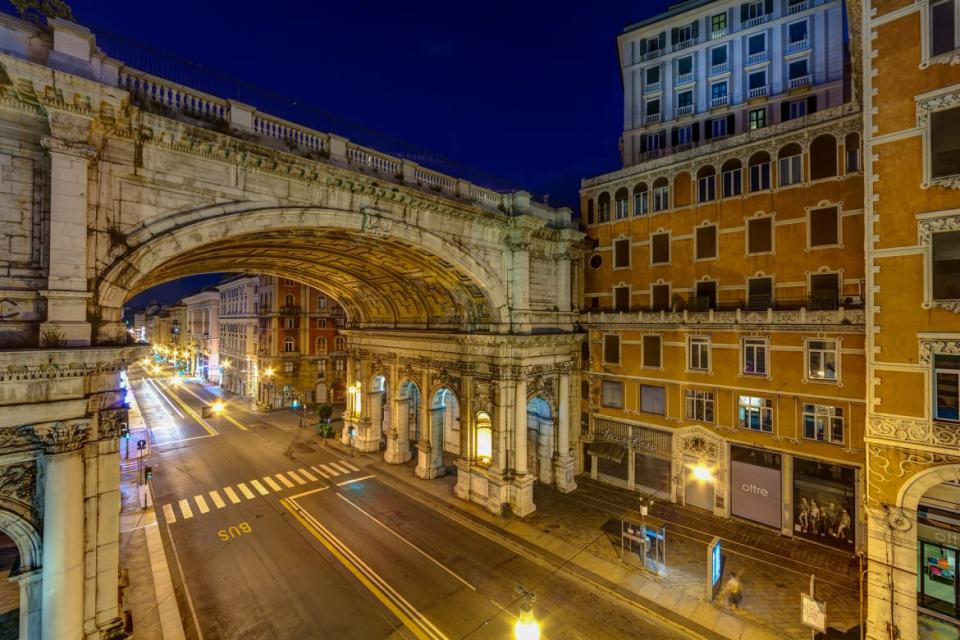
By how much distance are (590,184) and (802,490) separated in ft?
65.0

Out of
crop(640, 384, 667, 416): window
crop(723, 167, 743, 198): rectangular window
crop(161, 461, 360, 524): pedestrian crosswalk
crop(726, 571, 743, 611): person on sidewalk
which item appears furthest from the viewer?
crop(640, 384, 667, 416): window

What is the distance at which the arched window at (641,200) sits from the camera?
23.9m

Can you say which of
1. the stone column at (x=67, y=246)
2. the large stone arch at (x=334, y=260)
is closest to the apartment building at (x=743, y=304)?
the large stone arch at (x=334, y=260)

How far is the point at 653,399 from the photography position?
23172 mm

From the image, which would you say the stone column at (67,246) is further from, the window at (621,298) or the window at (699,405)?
the window at (699,405)

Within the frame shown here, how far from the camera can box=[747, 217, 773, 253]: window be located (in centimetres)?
1972

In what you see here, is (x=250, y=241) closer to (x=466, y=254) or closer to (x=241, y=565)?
(x=466, y=254)

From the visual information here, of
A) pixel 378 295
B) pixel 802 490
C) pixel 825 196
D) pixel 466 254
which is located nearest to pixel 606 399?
pixel 802 490

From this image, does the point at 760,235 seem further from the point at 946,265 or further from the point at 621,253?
the point at 946,265

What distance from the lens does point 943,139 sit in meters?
11.8

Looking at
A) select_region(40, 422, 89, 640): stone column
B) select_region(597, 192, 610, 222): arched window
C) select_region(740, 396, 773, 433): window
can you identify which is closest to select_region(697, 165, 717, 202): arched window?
select_region(597, 192, 610, 222): arched window

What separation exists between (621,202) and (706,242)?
5.68 m

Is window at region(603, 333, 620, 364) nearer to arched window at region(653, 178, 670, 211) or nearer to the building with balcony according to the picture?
arched window at region(653, 178, 670, 211)

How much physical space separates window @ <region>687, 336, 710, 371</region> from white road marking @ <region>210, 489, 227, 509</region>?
26651 millimetres
